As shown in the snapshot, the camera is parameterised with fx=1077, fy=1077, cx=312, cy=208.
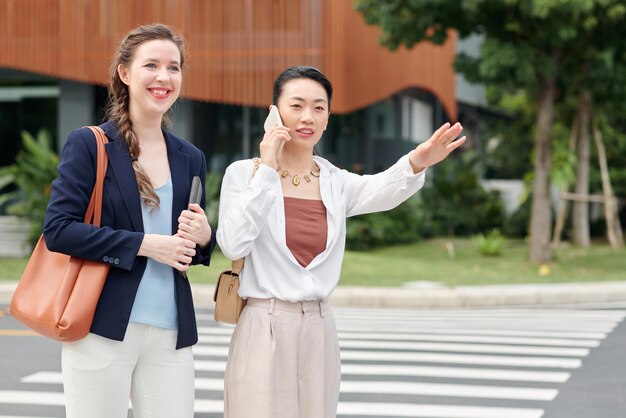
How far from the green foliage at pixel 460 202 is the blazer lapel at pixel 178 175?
25.4 metres

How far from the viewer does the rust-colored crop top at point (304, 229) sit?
3.69m

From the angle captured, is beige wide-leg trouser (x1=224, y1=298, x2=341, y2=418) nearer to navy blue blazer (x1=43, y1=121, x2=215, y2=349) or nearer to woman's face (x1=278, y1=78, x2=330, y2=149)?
navy blue blazer (x1=43, y1=121, x2=215, y2=349)

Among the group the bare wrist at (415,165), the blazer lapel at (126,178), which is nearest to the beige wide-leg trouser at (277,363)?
the blazer lapel at (126,178)

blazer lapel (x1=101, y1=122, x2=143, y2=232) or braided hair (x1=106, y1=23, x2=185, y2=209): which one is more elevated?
braided hair (x1=106, y1=23, x2=185, y2=209)

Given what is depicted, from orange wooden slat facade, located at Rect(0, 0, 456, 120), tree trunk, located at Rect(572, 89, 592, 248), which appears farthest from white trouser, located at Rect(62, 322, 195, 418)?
tree trunk, located at Rect(572, 89, 592, 248)

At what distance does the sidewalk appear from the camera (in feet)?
45.5

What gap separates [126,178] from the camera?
3.45 meters

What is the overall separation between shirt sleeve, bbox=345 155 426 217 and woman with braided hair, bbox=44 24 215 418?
0.62 meters

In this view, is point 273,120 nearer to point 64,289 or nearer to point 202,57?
point 64,289

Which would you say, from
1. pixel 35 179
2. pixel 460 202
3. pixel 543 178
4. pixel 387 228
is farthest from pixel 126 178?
pixel 460 202

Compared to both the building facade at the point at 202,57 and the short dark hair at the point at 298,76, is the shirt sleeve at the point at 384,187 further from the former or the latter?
the building facade at the point at 202,57

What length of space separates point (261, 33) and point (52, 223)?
1872 cm

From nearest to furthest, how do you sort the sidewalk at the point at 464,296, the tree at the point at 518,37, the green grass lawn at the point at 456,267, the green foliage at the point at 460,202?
1. the sidewalk at the point at 464,296
2. the green grass lawn at the point at 456,267
3. the tree at the point at 518,37
4. the green foliage at the point at 460,202

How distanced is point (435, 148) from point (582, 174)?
22744 millimetres
